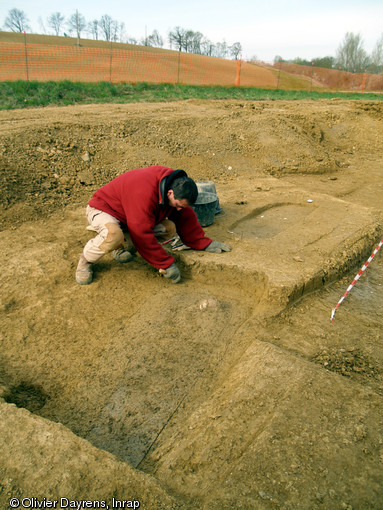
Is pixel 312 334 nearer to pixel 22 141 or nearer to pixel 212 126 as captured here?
pixel 22 141

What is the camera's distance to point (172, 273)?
344cm

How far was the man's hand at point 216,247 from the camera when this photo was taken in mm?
3771

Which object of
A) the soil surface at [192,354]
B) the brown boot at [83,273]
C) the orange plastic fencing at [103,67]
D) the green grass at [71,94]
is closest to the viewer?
the soil surface at [192,354]

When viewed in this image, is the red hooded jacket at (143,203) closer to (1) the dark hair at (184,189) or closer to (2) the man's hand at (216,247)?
(1) the dark hair at (184,189)

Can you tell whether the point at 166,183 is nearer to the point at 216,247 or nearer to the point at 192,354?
the point at 216,247

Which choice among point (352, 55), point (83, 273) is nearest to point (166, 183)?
point (83, 273)

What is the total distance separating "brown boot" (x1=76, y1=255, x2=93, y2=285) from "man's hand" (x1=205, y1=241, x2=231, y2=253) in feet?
4.07

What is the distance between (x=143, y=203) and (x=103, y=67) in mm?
16878

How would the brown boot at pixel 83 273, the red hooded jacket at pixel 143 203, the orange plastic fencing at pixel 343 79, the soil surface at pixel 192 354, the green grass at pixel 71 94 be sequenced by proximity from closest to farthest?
1. the soil surface at pixel 192 354
2. the red hooded jacket at pixel 143 203
3. the brown boot at pixel 83 273
4. the green grass at pixel 71 94
5. the orange plastic fencing at pixel 343 79

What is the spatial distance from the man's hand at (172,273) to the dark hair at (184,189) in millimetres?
741

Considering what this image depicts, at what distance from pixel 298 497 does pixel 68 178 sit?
16.5 feet

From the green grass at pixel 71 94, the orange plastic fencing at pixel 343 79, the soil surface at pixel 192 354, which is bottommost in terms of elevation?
the soil surface at pixel 192 354

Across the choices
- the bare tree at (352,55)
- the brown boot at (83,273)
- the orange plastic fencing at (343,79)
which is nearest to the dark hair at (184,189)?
the brown boot at (83,273)

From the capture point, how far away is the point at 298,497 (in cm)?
167
